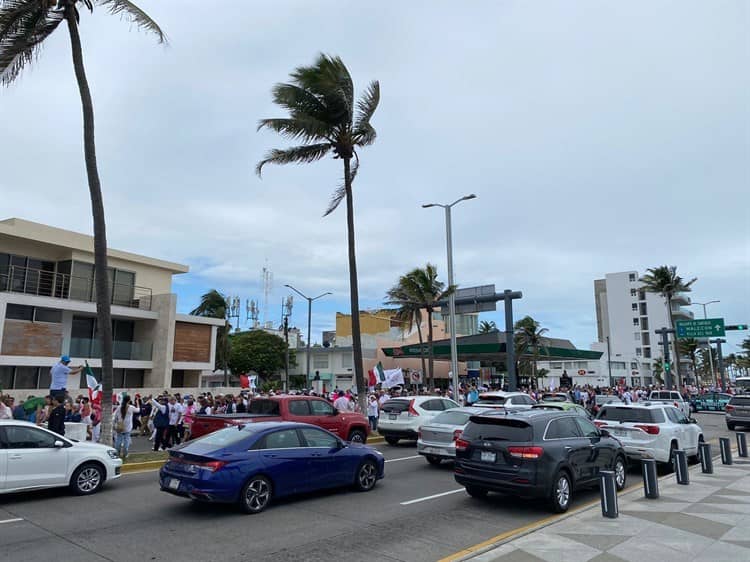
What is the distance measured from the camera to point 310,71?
2177 centimetres

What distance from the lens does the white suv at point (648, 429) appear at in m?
13.4

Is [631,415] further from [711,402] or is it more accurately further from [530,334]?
[530,334]

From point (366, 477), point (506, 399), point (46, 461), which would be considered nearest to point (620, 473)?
point (366, 477)

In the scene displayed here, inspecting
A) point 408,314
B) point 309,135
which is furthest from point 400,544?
point 408,314

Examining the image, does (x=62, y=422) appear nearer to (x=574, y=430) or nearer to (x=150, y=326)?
(x=574, y=430)

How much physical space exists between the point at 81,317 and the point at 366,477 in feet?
78.0

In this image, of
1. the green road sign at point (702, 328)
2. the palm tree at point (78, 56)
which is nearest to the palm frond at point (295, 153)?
Answer: the palm tree at point (78, 56)

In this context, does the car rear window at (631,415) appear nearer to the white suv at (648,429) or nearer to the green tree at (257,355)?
the white suv at (648,429)

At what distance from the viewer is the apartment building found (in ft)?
84.9

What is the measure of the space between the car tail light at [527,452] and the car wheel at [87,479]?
25.0 feet

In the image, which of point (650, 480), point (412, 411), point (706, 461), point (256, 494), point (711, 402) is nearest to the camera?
point (256, 494)

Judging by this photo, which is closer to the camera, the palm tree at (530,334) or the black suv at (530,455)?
the black suv at (530,455)

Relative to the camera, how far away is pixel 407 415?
18.5m

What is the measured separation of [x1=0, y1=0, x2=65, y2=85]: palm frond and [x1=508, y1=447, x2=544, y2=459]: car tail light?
15.0 m
